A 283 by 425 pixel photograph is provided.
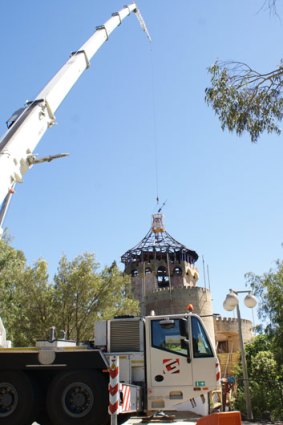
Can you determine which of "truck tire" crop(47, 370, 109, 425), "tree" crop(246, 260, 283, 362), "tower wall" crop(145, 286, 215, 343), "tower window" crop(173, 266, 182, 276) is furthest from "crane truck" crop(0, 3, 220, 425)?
"tower window" crop(173, 266, 182, 276)

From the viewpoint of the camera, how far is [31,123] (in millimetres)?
10461

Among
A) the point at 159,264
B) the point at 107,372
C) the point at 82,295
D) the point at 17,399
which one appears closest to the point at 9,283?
the point at 82,295

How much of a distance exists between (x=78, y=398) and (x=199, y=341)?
2.81 meters

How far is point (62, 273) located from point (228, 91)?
65.3ft

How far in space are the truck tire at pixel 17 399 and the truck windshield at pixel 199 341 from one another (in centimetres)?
351

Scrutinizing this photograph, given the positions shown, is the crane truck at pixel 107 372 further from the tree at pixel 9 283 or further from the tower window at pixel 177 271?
the tower window at pixel 177 271

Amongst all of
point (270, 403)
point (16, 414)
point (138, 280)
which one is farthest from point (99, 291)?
point (138, 280)

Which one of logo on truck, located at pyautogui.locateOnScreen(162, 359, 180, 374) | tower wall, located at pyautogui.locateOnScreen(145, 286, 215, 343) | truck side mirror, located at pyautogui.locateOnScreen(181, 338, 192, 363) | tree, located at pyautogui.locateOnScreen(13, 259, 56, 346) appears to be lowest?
logo on truck, located at pyautogui.locateOnScreen(162, 359, 180, 374)

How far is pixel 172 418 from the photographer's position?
11602mm

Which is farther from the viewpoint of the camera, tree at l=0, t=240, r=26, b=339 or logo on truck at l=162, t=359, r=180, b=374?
tree at l=0, t=240, r=26, b=339

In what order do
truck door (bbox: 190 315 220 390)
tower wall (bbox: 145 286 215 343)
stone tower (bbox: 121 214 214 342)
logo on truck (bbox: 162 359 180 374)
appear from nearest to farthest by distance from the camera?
truck door (bbox: 190 315 220 390)
logo on truck (bbox: 162 359 180 374)
tower wall (bbox: 145 286 215 343)
stone tower (bbox: 121 214 214 342)

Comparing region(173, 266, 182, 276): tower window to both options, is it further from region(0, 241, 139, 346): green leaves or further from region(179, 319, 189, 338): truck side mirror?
region(179, 319, 189, 338): truck side mirror

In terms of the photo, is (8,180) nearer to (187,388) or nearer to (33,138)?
(33,138)

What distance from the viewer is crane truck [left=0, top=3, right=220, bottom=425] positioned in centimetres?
947
